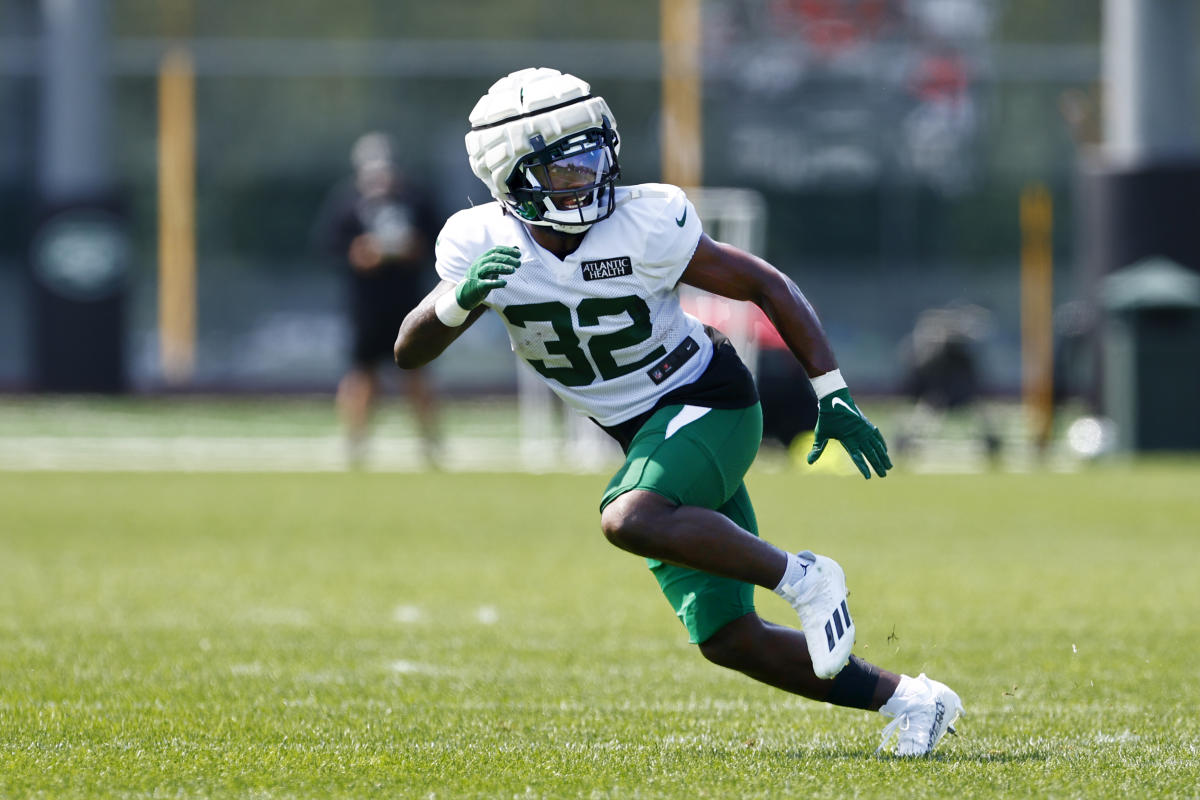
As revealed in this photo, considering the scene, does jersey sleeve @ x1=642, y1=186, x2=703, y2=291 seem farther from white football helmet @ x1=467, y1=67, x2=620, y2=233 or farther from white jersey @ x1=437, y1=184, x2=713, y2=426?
white football helmet @ x1=467, y1=67, x2=620, y2=233

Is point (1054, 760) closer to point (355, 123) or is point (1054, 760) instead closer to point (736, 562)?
point (736, 562)

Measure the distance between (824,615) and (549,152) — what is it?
118cm

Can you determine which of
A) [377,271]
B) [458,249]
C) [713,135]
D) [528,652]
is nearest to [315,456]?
[377,271]

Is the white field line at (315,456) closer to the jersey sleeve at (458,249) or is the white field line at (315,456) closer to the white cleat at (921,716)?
the jersey sleeve at (458,249)

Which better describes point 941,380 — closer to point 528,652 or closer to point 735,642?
point 528,652

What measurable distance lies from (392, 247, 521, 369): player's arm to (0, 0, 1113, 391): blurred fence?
1731 centimetres

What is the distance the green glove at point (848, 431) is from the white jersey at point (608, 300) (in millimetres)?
349

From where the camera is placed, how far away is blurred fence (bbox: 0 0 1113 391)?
21.8 meters

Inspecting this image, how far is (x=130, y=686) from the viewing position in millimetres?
4961

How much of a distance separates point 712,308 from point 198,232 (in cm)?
1062

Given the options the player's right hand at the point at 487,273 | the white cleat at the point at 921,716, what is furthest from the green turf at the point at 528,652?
the player's right hand at the point at 487,273

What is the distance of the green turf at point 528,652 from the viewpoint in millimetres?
3814

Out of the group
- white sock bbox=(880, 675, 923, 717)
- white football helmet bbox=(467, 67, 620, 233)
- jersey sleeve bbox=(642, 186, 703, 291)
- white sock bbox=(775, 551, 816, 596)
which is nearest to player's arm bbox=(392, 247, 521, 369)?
white football helmet bbox=(467, 67, 620, 233)

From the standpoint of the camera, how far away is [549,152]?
4.23 meters
